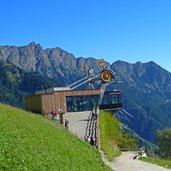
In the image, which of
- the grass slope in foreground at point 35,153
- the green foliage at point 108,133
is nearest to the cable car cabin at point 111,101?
the green foliage at point 108,133

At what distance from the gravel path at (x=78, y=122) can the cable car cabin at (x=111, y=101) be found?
18297 mm

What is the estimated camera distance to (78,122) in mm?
56844

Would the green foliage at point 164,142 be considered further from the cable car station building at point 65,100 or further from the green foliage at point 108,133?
the cable car station building at point 65,100

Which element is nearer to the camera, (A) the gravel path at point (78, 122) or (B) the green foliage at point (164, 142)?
(A) the gravel path at point (78, 122)

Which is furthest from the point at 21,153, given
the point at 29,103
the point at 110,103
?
the point at 110,103

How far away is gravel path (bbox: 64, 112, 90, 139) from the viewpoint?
55056 mm

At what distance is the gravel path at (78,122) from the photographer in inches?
2168

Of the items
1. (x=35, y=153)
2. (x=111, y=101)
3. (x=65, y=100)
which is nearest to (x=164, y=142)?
(x=111, y=101)

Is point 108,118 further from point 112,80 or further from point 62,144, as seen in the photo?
point 62,144

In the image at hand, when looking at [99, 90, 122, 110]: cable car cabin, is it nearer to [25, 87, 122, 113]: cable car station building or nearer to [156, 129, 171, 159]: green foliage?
[25, 87, 122, 113]: cable car station building

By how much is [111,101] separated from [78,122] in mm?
24180

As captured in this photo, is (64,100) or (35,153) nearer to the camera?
(35,153)

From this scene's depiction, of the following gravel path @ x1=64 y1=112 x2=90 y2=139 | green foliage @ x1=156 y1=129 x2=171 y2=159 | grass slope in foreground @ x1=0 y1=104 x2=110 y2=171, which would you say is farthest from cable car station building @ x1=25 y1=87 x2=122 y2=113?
green foliage @ x1=156 y1=129 x2=171 y2=159

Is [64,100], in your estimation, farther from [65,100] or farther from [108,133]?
[108,133]
